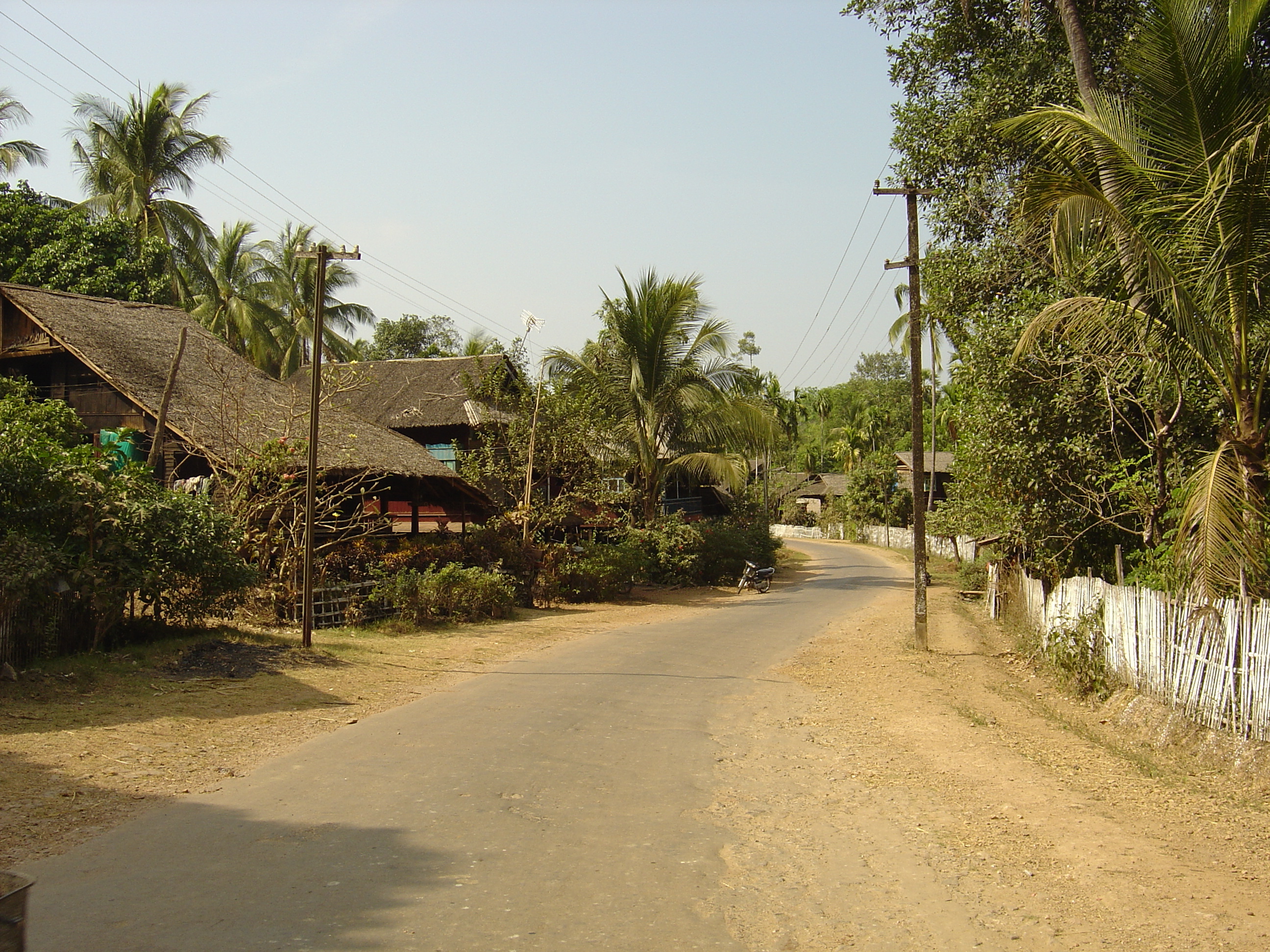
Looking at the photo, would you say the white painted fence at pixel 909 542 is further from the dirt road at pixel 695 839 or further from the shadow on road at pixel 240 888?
the shadow on road at pixel 240 888

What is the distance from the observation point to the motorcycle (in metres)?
28.4

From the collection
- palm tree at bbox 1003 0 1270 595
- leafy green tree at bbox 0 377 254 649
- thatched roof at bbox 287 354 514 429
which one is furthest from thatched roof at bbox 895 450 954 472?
leafy green tree at bbox 0 377 254 649

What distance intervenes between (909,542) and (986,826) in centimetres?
4674

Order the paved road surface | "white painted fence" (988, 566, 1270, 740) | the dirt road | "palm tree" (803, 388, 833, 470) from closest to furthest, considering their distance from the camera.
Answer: the paved road surface, the dirt road, "white painted fence" (988, 566, 1270, 740), "palm tree" (803, 388, 833, 470)

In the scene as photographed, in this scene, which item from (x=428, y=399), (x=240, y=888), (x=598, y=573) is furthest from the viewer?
(x=428, y=399)

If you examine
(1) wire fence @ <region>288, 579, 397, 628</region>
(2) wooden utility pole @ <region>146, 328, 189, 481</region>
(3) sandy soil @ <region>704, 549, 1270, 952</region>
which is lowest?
(3) sandy soil @ <region>704, 549, 1270, 952</region>

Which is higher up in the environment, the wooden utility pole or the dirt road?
the wooden utility pole

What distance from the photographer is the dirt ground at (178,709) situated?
22.1 feet

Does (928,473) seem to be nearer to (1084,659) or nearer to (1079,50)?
(1079,50)

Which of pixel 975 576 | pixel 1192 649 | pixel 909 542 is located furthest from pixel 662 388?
pixel 909 542

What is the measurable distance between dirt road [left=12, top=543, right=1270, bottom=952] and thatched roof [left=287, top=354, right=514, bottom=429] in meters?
18.0

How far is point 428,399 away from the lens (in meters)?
29.3

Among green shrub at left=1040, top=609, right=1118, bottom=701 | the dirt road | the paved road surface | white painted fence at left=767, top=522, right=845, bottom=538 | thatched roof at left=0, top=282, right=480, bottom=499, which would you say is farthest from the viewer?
white painted fence at left=767, top=522, right=845, bottom=538

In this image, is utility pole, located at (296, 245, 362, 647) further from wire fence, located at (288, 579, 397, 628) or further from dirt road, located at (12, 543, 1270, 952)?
dirt road, located at (12, 543, 1270, 952)
